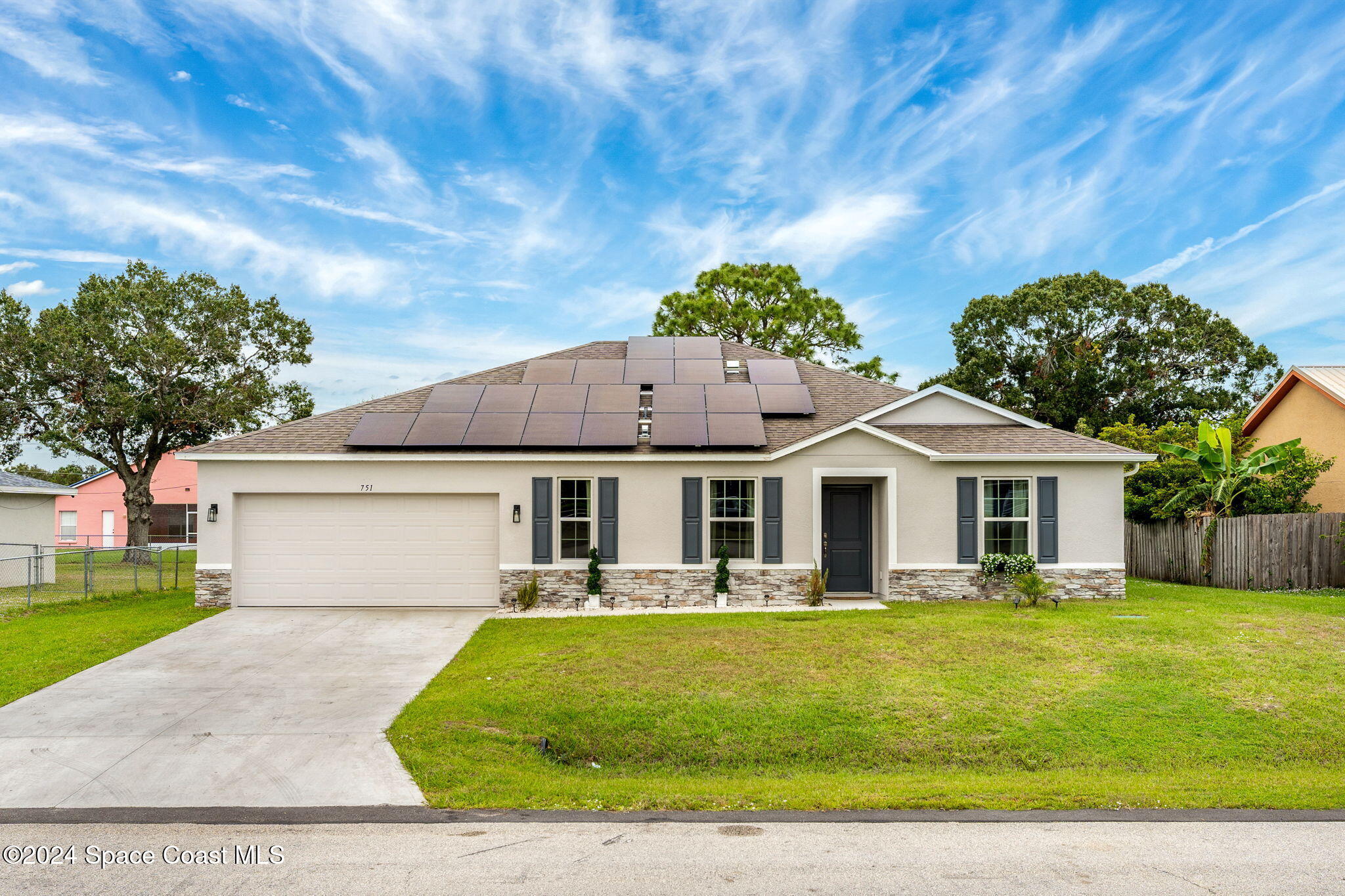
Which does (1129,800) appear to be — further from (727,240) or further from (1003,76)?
(727,240)

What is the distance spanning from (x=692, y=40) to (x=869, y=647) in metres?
13.3

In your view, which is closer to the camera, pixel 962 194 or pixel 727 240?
pixel 962 194

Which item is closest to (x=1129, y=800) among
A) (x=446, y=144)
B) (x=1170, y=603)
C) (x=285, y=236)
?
(x=1170, y=603)

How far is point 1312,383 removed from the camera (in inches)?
820

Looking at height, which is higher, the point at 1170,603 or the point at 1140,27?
the point at 1140,27

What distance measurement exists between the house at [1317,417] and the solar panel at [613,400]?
18.2 metres

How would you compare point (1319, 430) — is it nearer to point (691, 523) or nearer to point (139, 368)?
point (691, 523)

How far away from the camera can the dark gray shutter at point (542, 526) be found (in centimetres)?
1340

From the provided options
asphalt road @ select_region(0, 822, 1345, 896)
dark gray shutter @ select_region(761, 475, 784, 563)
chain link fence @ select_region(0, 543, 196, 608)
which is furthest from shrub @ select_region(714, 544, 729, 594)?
chain link fence @ select_region(0, 543, 196, 608)

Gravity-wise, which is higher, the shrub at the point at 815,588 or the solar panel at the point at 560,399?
the solar panel at the point at 560,399

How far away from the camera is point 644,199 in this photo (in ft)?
68.4

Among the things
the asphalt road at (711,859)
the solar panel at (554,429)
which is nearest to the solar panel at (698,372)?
the solar panel at (554,429)

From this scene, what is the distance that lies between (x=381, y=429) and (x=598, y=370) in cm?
475

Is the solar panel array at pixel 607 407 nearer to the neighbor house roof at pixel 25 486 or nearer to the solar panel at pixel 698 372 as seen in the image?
the solar panel at pixel 698 372
